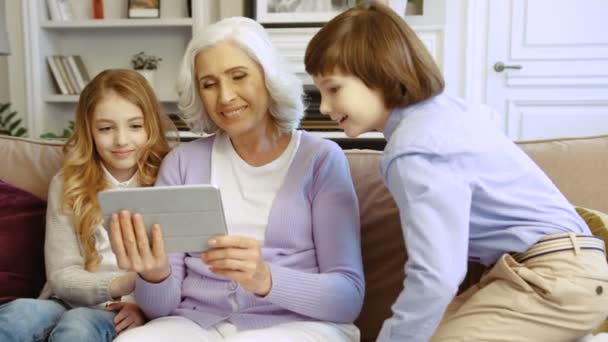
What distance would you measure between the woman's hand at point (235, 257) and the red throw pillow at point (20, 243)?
0.64 meters

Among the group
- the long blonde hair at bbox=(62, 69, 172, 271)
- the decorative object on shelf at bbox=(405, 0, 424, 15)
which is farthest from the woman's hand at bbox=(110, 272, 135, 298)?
the decorative object on shelf at bbox=(405, 0, 424, 15)

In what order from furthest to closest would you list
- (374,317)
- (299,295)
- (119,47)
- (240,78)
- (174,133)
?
(119,47) < (174,133) < (374,317) < (240,78) < (299,295)

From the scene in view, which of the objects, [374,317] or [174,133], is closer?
[374,317]

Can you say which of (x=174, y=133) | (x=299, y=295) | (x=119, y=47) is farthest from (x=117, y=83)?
(x=119, y=47)

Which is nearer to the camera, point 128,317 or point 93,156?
point 128,317

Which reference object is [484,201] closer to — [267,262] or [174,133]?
[267,262]

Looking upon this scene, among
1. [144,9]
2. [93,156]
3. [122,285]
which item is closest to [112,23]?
[144,9]

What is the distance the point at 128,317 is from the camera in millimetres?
1392

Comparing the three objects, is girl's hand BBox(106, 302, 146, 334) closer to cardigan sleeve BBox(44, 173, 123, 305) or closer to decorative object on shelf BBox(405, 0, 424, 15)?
cardigan sleeve BBox(44, 173, 123, 305)

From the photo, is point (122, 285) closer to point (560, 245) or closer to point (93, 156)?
point (93, 156)

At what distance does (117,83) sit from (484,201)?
0.92 m

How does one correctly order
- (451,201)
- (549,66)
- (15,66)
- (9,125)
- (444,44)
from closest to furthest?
(451,201), (9,125), (444,44), (15,66), (549,66)

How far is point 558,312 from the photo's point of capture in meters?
1.16

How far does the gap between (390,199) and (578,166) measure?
46cm
